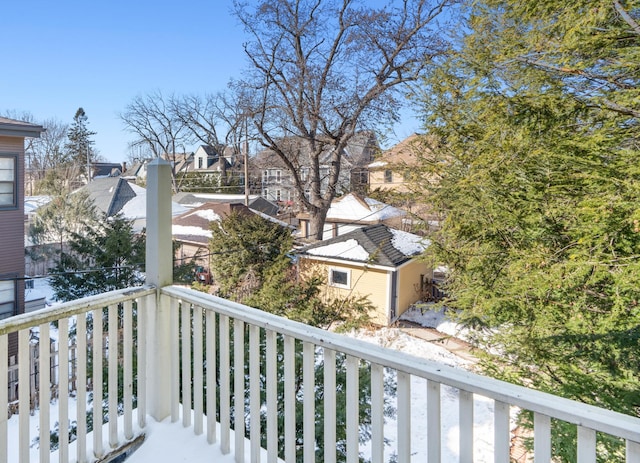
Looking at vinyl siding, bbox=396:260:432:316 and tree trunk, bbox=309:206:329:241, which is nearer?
vinyl siding, bbox=396:260:432:316

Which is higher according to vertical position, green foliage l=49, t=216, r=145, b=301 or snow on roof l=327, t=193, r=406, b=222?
snow on roof l=327, t=193, r=406, b=222

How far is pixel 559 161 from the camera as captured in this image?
12.1 feet

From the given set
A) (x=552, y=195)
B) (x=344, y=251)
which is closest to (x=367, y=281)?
(x=344, y=251)

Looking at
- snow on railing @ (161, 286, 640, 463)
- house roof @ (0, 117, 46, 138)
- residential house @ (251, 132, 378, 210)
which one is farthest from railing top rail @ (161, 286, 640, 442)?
residential house @ (251, 132, 378, 210)

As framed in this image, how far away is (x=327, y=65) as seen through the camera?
12.9 meters

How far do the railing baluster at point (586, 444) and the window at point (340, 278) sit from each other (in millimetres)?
9514

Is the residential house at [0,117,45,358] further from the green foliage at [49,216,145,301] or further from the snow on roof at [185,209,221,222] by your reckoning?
the snow on roof at [185,209,221,222]

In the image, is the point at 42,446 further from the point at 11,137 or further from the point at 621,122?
the point at 11,137

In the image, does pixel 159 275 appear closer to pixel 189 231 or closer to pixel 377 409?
pixel 377 409

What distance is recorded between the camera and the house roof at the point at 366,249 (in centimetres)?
1009

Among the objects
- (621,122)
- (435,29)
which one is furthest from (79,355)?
(435,29)

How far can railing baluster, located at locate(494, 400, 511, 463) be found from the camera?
918 mm

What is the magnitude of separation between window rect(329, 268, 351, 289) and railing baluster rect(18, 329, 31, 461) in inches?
355

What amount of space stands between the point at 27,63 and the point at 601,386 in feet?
48.7
